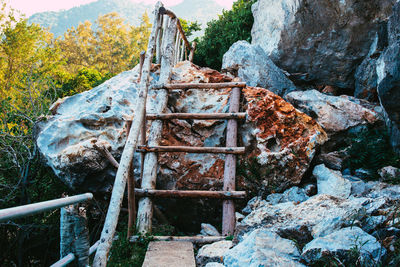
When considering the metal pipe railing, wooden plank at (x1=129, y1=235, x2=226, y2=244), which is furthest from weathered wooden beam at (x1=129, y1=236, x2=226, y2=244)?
the metal pipe railing

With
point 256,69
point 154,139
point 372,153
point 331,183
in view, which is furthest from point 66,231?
point 256,69

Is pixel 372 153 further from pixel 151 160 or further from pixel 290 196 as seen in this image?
pixel 151 160

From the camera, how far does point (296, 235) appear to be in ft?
7.29

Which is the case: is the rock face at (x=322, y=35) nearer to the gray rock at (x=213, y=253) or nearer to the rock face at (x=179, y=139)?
the rock face at (x=179, y=139)

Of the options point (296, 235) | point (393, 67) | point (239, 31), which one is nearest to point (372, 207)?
point (296, 235)

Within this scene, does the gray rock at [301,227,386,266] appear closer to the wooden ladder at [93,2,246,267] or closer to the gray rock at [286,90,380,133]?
the wooden ladder at [93,2,246,267]

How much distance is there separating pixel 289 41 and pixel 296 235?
14.7 feet

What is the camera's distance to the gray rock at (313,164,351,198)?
129 inches

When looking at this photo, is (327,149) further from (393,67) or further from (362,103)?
(393,67)

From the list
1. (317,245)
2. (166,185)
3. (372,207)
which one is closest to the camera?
Result: (317,245)

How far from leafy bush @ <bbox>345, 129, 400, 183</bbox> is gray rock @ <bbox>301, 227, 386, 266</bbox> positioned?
2.14 meters

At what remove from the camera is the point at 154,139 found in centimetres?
393

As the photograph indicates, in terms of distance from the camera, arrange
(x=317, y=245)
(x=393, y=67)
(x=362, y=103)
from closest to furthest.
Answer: (x=317, y=245) → (x=393, y=67) → (x=362, y=103)

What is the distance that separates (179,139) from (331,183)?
1.99 meters
